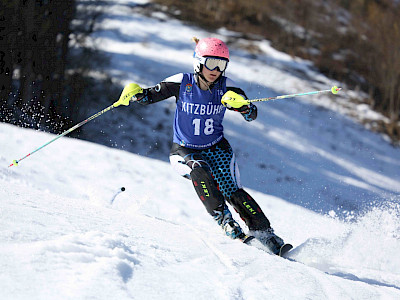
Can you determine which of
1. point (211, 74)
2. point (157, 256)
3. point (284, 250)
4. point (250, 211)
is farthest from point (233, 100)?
point (157, 256)

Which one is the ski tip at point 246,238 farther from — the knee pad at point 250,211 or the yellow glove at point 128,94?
the yellow glove at point 128,94

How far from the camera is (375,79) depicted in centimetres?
2030

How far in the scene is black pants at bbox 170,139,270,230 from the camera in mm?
3891

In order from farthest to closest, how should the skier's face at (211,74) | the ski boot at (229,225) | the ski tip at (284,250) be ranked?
the skier's face at (211,74), the ski boot at (229,225), the ski tip at (284,250)

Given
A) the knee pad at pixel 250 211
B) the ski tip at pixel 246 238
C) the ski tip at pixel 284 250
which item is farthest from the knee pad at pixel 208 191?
the ski tip at pixel 284 250

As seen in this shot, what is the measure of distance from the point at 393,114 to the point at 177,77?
16.5 metres

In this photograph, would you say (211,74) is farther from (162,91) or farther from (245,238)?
(245,238)

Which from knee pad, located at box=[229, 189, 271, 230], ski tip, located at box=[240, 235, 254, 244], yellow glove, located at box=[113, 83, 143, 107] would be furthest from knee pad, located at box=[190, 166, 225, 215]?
yellow glove, located at box=[113, 83, 143, 107]

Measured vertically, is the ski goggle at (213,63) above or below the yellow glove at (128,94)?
above

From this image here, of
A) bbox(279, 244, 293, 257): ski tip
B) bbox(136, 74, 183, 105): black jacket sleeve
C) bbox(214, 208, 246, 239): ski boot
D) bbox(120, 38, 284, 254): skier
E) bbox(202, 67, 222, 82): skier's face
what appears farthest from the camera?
bbox(136, 74, 183, 105): black jacket sleeve

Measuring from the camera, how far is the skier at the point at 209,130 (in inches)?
155

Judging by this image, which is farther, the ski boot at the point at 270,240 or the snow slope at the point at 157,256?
the ski boot at the point at 270,240

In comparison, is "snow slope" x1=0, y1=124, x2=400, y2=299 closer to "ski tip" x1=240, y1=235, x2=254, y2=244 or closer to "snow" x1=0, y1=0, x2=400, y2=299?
"snow" x1=0, y1=0, x2=400, y2=299

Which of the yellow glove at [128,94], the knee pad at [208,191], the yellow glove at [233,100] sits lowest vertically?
the knee pad at [208,191]
